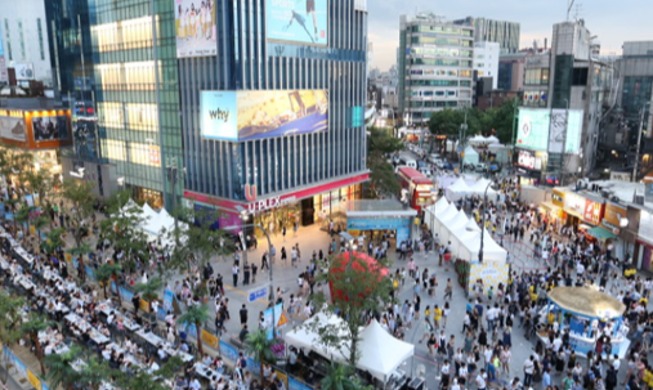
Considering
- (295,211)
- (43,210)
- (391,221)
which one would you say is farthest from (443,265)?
(43,210)

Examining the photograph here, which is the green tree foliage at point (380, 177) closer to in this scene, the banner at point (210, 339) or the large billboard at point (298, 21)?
the large billboard at point (298, 21)

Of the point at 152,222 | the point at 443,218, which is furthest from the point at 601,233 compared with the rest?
the point at 152,222

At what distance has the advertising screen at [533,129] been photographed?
177ft

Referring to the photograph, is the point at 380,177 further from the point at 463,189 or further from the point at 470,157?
the point at 470,157

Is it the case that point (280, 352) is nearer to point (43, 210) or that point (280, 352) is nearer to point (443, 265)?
point (443, 265)

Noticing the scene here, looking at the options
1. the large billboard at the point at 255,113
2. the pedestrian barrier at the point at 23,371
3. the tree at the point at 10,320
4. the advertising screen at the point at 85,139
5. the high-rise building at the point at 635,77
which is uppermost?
the high-rise building at the point at 635,77

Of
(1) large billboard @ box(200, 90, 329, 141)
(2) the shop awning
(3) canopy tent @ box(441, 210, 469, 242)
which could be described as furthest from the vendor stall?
(1) large billboard @ box(200, 90, 329, 141)

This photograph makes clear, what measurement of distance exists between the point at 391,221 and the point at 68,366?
2185cm

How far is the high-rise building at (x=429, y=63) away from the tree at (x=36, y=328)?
87.7 metres

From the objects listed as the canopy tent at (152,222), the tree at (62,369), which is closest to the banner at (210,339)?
the tree at (62,369)

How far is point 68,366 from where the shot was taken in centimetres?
1567

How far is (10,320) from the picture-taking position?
18.4 metres

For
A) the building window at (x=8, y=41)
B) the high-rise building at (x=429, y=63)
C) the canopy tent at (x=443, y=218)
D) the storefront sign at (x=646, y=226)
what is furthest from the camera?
the building window at (x=8, y=41)

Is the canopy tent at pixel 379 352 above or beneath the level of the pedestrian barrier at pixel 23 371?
above
